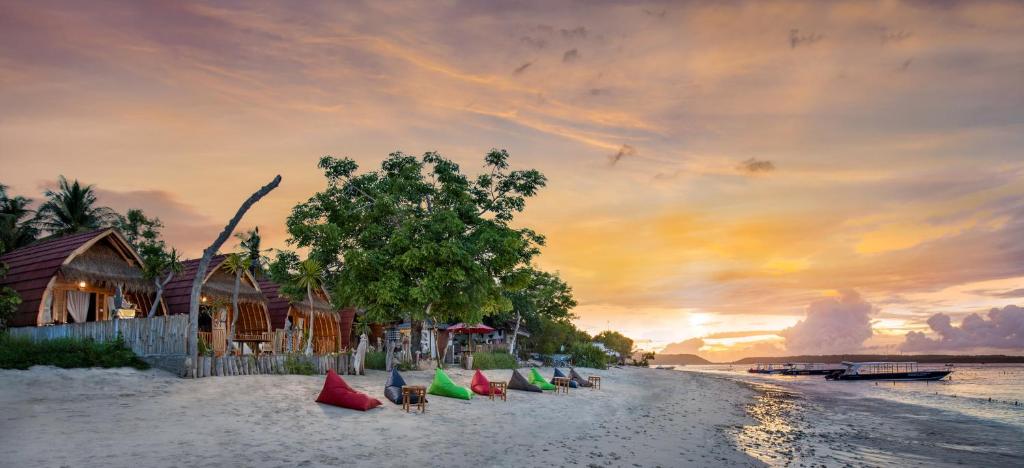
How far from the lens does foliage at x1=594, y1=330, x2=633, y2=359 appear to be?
95.9 meters

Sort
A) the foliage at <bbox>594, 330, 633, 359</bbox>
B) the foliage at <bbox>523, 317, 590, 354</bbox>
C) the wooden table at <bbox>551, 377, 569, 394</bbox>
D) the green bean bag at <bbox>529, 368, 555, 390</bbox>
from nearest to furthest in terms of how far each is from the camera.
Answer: the green bean bag at <bbox>529, 368, 555, 390</bbox>
the wooden table at <bbox>551, 377, 569, 394</bbox>
the foliage at <bbox>523, 317, 590, 354</bbox>
the foliage at <bbox>594, 330, 633, 359</bbox>

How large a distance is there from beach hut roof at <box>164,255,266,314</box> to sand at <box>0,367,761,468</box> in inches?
563

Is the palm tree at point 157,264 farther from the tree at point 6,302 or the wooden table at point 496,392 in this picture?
the wooden table at point 496,392

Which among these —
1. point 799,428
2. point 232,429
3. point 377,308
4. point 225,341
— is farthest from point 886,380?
point 232,429

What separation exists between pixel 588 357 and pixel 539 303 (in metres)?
7.73

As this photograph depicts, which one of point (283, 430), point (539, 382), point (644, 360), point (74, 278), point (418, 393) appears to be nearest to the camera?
point (283, 430)

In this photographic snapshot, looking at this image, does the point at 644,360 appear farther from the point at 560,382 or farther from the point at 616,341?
the point at 560,382

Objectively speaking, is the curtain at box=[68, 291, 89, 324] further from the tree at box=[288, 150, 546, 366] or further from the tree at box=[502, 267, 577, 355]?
the tree at box=[502, 267, 577, 355]

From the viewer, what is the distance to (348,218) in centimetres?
2881

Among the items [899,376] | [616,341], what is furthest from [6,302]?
[616,341]

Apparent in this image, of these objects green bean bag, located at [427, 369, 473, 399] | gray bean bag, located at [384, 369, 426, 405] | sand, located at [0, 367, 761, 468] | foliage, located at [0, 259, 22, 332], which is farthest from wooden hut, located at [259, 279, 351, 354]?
gray bean bag, located at [384, 369, 426, 405]

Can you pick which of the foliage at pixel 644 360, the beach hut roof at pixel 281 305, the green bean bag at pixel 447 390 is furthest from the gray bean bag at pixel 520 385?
the foliage at pixel 644 360

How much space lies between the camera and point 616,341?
10031cm

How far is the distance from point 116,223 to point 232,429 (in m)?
40.2
